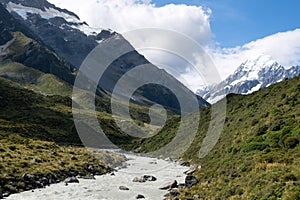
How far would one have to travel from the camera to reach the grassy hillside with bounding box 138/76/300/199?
29.8 m

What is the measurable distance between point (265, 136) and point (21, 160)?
3800 cm

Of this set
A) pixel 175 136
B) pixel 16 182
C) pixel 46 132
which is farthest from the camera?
pixel 46 132

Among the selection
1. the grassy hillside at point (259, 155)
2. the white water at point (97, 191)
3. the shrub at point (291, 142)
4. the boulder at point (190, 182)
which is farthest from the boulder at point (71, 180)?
the shrub at point (291, 142)

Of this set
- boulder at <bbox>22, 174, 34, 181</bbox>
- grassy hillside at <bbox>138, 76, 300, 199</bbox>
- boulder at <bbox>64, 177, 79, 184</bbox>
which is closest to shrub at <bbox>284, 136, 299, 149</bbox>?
grassy hillside at <bbox>138, 76, 300, 199</bbox>

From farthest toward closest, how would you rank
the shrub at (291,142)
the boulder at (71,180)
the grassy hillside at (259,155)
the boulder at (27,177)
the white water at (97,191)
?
the boulder at (71,180)
the boulder at (27,177)
the shrub at (291,142)
the white water at (97,191)
the grassy hillside at (259,155)

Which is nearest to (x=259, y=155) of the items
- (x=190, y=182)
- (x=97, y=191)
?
(x=190, y=182)

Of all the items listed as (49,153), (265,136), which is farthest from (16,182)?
(265,136)

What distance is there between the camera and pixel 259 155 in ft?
141

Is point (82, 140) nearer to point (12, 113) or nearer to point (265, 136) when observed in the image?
point (12, 113)

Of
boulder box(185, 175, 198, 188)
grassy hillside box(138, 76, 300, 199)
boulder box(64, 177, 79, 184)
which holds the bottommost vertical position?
Result: boulder box(64, 177, 79, 184)

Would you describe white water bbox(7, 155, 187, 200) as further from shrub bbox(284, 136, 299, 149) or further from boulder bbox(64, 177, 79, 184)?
shrub bbox(284, 136, 299, 149)

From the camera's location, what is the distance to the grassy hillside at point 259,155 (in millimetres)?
29811

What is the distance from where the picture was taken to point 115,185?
5091cm

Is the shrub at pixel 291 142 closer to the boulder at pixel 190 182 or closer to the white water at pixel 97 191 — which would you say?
the boulder at pixel 190 182
